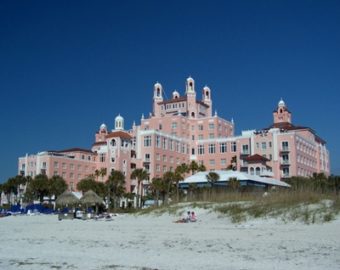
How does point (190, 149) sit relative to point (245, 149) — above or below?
above

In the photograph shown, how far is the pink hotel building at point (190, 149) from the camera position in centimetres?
7412

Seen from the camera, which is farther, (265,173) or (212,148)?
(212,148)

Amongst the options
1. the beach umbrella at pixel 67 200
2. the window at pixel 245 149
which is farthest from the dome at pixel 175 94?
the beach umbrella at pixel 67 200

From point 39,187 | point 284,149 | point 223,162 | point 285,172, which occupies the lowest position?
point 39,187

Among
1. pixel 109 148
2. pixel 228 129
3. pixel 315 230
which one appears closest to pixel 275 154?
pixel 228 129

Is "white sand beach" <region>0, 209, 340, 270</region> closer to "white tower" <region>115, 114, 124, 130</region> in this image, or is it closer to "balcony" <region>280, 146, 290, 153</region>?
"balcony" <region>280, 146, 290, 153</region>

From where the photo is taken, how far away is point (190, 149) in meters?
88.4

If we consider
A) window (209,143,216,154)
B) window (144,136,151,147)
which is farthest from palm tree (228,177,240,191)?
window (209,143,216,154)

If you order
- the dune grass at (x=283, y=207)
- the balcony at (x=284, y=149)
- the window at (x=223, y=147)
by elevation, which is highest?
the window at (x=223, y=147)

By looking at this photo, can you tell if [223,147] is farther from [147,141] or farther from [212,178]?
[212,178]

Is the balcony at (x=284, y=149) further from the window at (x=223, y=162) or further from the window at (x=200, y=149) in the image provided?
the window at (x=200, y=149)

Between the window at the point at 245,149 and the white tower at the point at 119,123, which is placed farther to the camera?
the white tower at the point at 119,123

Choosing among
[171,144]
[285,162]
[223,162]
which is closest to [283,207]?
[285,162]

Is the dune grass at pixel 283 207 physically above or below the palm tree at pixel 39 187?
below
